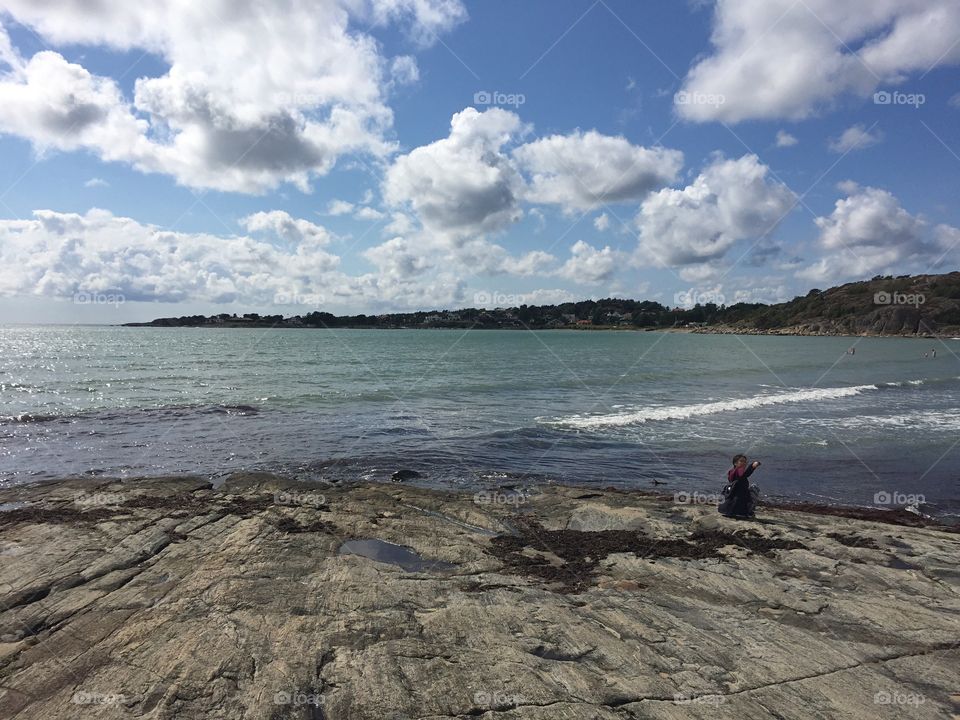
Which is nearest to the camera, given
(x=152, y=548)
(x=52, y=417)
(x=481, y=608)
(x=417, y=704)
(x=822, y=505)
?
(x=417, y=704)

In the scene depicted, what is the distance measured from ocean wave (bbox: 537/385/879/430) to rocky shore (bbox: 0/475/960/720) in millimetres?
13932

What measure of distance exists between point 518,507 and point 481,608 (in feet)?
19.4

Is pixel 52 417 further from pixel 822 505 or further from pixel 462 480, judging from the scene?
pixel 822 505

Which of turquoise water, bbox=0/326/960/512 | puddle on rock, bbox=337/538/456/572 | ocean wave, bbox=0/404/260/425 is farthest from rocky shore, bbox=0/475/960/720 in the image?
ocean wave, bbox=0/404/260/425

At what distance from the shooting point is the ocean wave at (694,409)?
86.8ft

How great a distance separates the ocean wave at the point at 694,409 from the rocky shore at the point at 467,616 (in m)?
13.9

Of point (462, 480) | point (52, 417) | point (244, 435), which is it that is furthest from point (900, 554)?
point (52, 417)

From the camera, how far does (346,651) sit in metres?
6.57

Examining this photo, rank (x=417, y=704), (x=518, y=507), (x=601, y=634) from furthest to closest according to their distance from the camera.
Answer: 1. (x=518, y=507)
2. (x=601, y=634)
3. (x=417, y=704)

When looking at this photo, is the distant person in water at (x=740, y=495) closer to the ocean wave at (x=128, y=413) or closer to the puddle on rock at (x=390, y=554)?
the puddle on rock at (x=390, y=554)

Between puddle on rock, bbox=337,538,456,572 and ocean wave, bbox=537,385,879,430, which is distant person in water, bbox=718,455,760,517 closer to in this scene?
puddle on rock, bbox=337,538,456,572

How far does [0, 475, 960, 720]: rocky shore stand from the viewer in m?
5.84

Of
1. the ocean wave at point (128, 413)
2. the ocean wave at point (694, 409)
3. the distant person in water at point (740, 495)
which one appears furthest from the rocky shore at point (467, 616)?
the ocean wave at point (128, 413)

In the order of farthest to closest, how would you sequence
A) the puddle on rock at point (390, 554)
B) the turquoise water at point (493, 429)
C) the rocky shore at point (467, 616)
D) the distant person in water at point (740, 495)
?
the turquoise water at point (493, 429) < the distant person in water at point (740, 495) < the puddle on rock at point (390, 554) < the rocky shore at point (467, 616)
